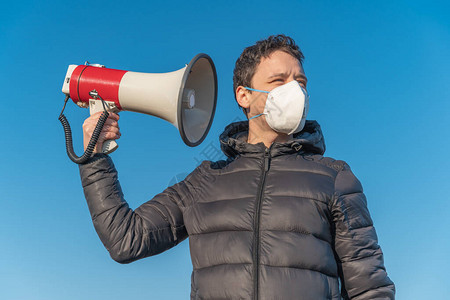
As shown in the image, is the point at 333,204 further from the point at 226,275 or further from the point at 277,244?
the point at 226,275

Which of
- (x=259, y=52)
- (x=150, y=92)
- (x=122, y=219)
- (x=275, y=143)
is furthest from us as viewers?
(x=259, y=52)

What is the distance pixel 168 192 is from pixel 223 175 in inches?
16.9

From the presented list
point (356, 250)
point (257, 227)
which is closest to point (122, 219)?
point (257, 227)

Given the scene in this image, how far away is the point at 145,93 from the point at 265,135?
3.09ft

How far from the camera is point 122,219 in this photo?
2.97 meters

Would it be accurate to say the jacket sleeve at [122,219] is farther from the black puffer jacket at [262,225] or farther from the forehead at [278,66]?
the forehead at [278,66]

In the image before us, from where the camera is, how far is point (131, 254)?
2.95 metres

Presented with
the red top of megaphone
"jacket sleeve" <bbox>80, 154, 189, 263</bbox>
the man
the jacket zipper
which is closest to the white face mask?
the man

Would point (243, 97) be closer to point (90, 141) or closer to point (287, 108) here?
point (287, 108)

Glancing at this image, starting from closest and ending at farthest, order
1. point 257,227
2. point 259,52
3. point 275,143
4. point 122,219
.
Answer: point 257,227, point 122,219, point 275,143, point 259,52

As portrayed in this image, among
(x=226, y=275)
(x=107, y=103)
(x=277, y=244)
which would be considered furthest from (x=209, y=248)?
(x=107, y=103)

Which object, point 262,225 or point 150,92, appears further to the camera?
point 150,92

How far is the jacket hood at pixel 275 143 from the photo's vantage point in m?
3.07

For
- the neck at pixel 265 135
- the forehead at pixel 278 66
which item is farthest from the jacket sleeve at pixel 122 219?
the forehead at pixel 278 66
